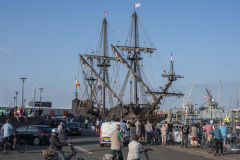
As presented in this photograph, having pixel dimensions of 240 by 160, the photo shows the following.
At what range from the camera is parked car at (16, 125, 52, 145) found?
2473 centimetres

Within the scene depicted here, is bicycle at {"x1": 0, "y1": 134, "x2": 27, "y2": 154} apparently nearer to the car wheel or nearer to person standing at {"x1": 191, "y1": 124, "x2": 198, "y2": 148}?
the car wheel

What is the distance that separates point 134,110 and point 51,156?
153 ft

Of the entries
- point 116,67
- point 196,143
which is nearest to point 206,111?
point 116,67

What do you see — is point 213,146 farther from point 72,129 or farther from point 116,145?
point 72,129

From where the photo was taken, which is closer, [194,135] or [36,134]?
[194,135]

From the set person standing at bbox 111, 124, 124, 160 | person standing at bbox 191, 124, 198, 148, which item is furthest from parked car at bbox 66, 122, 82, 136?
person standing at bbox 111, 124, 124, 160

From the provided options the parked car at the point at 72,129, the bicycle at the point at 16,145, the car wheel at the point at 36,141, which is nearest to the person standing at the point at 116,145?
the bicycle at the point at 16,145

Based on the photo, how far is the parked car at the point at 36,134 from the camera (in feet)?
81.1

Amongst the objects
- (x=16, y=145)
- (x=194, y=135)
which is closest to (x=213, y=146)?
(x=194, y=135)

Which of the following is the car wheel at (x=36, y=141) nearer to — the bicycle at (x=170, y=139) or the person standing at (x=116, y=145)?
the bicycle at (x=170, y=139)

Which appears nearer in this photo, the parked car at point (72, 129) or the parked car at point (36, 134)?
the parked car at point (36, 134)

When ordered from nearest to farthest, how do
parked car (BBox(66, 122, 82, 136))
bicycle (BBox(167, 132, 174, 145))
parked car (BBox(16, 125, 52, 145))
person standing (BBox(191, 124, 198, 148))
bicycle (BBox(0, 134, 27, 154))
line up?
bicycle (BBox(0, 134, 27, 154))
person standing (BBox(191, 124, 198, 148))
parked car (BBox(16, 125, 52, 145))
bicycle (BBox(167, 132, 174, 145))
parked car (BBox(66, 122, 82, 136))

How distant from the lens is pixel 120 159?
1234 cm

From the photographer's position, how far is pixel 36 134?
81.5 feet
